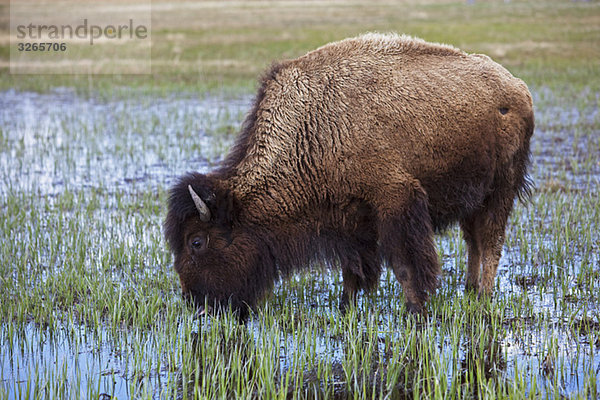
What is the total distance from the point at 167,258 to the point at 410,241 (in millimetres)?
2719

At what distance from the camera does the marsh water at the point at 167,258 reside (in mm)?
4711

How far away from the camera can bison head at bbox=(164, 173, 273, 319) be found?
18.0 ft

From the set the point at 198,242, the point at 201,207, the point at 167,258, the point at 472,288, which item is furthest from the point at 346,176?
the point at 167,258

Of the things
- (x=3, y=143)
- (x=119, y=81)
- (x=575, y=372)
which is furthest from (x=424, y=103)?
(x=119, y=81)

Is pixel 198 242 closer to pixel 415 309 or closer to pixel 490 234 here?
pixel 415 309

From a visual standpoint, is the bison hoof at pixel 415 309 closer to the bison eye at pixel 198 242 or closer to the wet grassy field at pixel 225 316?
the wet grassy field at pixel 225 316

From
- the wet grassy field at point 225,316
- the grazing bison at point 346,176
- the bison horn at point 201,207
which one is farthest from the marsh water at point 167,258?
the bison horn at point 201,207

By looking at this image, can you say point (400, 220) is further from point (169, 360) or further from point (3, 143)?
point (3, 143)

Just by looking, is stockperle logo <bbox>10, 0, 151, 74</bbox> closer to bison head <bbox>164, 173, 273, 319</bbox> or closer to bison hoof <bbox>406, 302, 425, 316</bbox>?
bison head <bbox>164, 173, 273, 319</bbox>

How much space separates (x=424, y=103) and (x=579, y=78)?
15.4 meters

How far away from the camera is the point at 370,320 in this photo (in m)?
5.38

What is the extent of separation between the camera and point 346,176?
548cm

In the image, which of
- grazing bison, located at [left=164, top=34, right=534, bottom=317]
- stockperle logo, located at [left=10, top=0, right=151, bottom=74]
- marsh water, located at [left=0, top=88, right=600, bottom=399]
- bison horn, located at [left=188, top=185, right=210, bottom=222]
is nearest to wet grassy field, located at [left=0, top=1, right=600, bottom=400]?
marsh water, located at [left=0, top=88, right=600, bottom=399]

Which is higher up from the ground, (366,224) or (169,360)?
(366,224)
